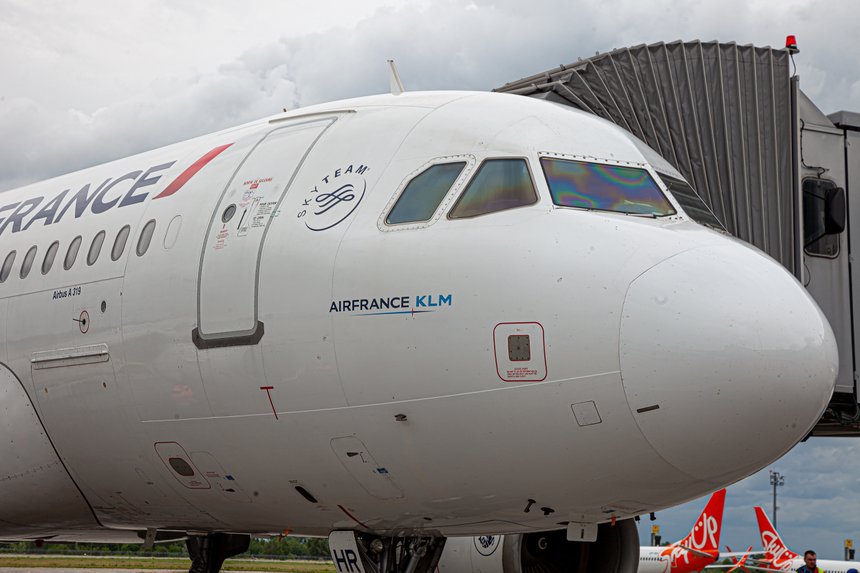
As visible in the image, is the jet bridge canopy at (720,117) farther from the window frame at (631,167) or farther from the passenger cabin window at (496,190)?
the passenger cabin window at (496,190)

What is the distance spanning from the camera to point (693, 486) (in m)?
6.93

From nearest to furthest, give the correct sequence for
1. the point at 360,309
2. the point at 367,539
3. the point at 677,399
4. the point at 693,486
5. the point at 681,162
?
the point at 677,399 → the point at 693,486 → the point at 360,309 → the point at 367,539 → the point at 681,162

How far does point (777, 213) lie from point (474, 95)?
5.58 m

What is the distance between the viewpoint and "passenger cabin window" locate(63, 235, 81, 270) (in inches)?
394

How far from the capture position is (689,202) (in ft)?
26.5

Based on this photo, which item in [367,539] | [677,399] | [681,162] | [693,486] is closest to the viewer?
[677,399]

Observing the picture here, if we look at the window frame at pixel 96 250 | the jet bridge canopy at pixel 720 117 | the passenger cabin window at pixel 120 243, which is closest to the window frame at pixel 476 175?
the passenger cabin window at pixel 120 243

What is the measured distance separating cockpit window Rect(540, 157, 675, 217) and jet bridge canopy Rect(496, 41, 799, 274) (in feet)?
14.8

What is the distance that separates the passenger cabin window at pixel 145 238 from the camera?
30.2 ft

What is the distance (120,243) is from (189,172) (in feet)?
2.77

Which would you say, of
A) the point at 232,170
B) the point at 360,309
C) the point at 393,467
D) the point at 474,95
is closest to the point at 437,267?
the point at 360,309

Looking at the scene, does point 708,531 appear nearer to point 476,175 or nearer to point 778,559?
point 778,559

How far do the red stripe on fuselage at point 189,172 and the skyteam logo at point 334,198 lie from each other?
180 cm

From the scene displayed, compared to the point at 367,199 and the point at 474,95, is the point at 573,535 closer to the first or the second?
the point at 367,199
